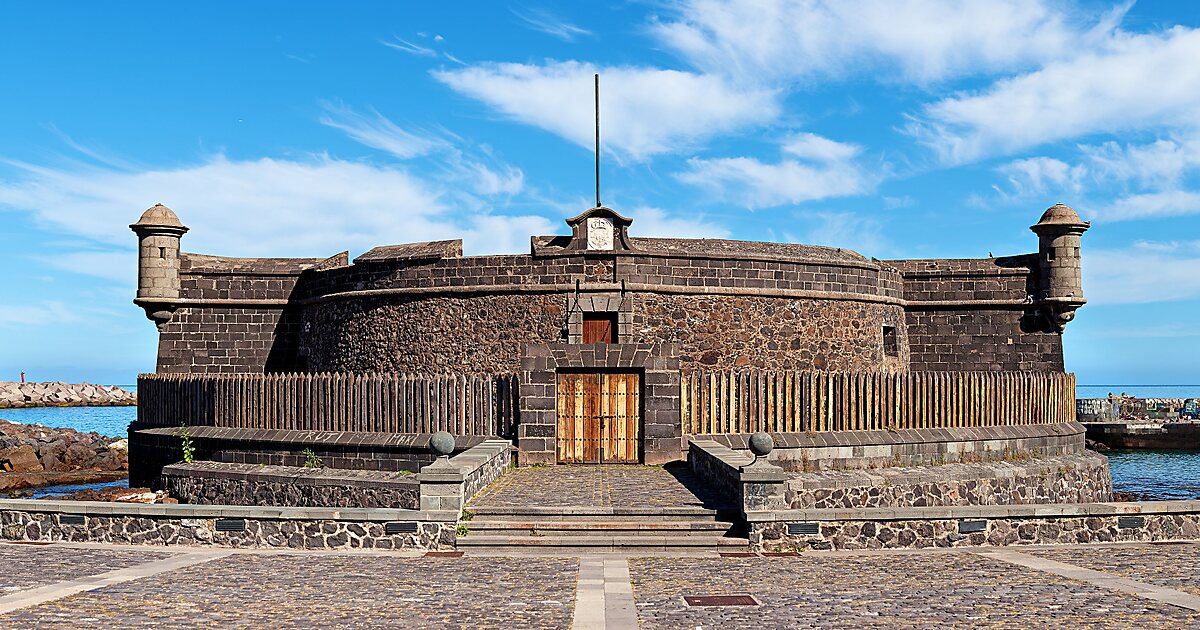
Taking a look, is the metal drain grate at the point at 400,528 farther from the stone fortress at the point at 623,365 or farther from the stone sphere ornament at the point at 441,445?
the stone fortress at the point at 623,365

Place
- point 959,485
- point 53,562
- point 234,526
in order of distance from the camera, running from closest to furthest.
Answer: point 53,562
point 234,526
point 959,485

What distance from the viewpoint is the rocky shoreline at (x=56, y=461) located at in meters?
30.2

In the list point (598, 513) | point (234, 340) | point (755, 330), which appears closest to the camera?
point (598, 513)

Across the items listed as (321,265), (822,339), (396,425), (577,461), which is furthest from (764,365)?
(321,265)

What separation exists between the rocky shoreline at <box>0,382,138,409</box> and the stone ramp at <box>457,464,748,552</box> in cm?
10655

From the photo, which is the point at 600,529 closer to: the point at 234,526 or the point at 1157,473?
the point at 234,526

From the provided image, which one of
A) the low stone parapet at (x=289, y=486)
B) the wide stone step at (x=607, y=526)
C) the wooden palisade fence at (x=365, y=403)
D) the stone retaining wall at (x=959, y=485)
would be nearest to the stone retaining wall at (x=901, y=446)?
the stone retaining wall at (x=959, y=485)

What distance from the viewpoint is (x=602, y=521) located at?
39.2 feet

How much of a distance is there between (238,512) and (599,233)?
12318 millimetres

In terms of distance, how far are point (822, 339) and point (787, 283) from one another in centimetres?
155

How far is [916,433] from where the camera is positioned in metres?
18.5

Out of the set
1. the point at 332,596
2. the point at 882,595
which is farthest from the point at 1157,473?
the point at 332,596

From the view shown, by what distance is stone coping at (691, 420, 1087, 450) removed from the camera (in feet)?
56.7

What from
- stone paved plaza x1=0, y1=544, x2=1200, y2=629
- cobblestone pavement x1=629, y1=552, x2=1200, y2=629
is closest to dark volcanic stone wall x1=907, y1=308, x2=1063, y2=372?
stone paved plaza x1=0, y1=544, x2=1200, y2=629
